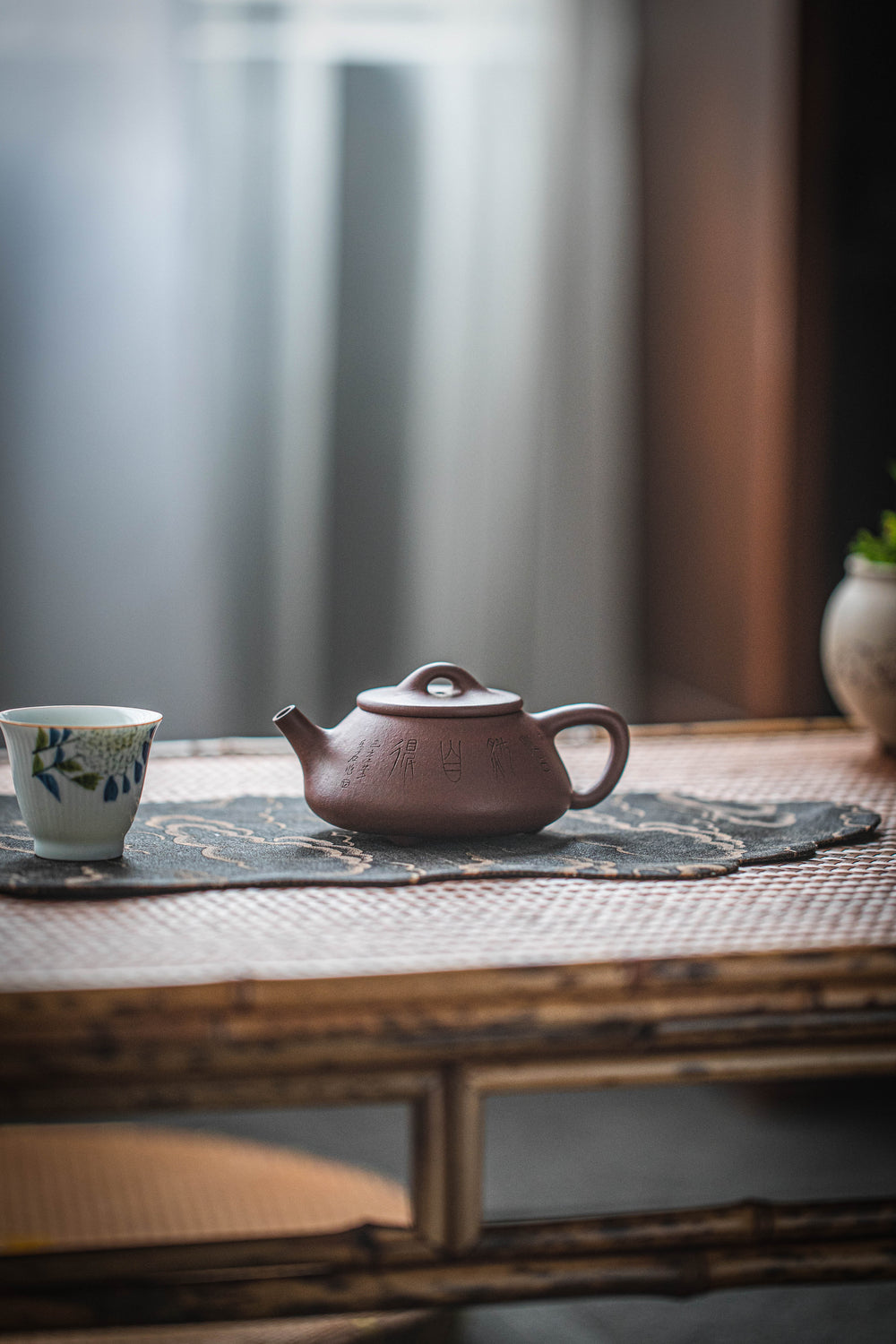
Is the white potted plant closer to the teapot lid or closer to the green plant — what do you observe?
the green plant

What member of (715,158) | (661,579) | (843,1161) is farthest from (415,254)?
(843,1161)

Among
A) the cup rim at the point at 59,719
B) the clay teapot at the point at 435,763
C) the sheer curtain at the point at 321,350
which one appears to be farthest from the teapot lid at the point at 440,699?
the sheer curtain at the point at 321,350

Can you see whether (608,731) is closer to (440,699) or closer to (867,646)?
(440,699)

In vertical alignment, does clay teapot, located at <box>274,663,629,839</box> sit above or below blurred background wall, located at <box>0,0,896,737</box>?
below

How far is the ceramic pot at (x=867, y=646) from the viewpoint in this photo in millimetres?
996

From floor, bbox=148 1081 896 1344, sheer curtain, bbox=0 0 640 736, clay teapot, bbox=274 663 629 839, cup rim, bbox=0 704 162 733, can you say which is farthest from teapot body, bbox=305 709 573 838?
sheer curtain, bbox=0 0 640 736

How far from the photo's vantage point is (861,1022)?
1.80ft

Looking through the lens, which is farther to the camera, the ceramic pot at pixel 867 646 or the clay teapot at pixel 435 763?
the ceramic pot at pixel 867 646

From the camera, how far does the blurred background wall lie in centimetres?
149

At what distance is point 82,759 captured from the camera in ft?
2.02

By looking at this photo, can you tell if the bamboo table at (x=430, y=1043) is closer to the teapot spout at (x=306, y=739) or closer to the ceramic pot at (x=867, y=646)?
the teapot spout at (x=306, y=739)

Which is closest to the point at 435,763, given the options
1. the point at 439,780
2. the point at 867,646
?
the point at 439,780

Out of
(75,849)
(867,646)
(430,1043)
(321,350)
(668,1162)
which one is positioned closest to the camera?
(430,1043)

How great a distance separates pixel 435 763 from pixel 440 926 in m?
0.12
